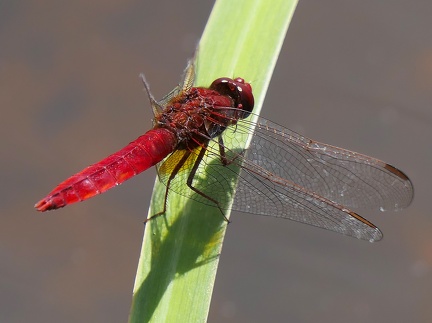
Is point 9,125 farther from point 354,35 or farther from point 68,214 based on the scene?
point 354,35

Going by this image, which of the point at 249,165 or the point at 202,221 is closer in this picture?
the point at 202,221

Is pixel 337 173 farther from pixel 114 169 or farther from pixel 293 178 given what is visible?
pixel 114 169

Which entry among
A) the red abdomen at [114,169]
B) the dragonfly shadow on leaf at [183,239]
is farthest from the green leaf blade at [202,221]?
the red abdomen at [114,169]

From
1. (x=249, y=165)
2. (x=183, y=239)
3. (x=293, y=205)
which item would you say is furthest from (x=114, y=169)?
(x=293, y=205)

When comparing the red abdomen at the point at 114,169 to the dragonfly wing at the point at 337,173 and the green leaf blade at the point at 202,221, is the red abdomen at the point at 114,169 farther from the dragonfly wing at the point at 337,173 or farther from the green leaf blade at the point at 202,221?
the dragonfly wing at the point at 337,173

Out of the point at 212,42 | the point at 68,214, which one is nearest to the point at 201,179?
the point at 212,42

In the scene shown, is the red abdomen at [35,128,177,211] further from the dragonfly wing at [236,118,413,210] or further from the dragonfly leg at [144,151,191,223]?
the dragonfly wing at [236,118,413,210]

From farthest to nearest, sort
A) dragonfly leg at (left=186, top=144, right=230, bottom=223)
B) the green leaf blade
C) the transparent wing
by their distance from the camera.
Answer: the transparent wing, dragonfly leg at (left=186, top=144, right=230, bottom=223), the green leaf blade

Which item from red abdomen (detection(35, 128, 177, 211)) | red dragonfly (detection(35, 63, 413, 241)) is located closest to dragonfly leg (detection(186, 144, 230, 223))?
red dragonfly (detection(35, 63, 413, 241))
